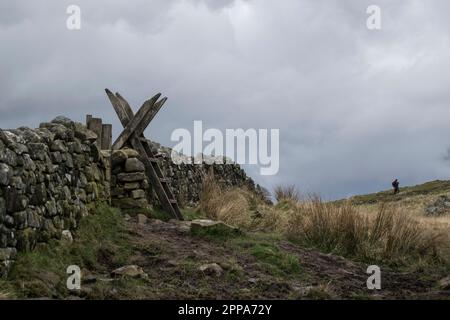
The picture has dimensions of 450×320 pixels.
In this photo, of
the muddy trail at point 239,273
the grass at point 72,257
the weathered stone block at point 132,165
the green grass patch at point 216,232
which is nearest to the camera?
the grass at point 72,257

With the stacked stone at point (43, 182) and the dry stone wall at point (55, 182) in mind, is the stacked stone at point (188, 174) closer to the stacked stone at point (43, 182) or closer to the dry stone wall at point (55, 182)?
the dry stone wall at point (55, 182)

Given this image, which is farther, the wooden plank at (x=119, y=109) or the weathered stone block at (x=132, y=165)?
the wooden plank at (x=119, y=109)

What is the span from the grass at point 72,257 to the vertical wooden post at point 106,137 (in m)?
1.81

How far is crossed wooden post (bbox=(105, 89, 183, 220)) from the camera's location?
478 inches

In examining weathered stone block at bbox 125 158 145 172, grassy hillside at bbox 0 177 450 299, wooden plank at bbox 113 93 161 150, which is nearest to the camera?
grassy hillside at bbox 0 177 450 299

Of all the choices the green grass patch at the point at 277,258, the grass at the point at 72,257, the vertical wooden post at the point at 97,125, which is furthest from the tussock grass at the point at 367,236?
the vertical wooden post at the point at 97,125

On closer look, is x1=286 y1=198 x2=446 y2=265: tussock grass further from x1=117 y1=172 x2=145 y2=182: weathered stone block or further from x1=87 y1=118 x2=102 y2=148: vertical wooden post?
x1=87 y1=118 x2=102 y2=148: vertical wooden post

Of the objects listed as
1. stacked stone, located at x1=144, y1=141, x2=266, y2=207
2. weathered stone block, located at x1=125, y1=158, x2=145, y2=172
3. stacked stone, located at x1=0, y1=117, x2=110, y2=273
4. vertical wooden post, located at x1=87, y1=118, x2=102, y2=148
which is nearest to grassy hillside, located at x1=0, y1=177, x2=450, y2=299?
stacked stone, located at x1=0, y1=117, x2=110, y2=273

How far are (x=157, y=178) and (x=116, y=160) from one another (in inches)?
35.8

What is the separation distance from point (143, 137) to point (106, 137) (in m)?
0.75

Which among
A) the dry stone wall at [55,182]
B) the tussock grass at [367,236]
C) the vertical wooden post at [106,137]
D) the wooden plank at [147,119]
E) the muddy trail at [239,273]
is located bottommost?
the muddy trail at [239,273]

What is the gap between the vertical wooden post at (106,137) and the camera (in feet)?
39.7

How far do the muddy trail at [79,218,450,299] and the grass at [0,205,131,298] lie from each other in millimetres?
192
